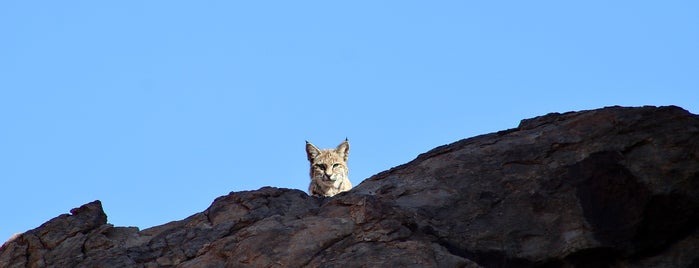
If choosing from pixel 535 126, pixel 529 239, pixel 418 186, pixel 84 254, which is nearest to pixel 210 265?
pixel 84 254

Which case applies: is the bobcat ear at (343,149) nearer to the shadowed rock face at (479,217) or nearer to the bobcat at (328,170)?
the bobcat at (328,170)

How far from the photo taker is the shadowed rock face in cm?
1185

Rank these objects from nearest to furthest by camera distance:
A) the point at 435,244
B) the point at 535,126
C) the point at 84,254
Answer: the point at 435,244, the point at 84,254, the point at 535,126

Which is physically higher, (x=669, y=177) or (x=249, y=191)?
(x=249, y=191)

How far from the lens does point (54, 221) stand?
13.6 metres

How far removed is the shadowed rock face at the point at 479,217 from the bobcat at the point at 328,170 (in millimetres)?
14005

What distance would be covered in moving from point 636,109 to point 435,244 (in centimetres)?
354

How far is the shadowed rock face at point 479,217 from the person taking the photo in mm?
11852

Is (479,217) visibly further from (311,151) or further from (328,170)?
(311,151)

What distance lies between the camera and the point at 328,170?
1115 inches

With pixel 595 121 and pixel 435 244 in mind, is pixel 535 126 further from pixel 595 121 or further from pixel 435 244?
pixel 435 244

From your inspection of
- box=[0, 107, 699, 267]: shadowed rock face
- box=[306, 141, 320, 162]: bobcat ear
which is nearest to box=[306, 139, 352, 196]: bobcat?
box=[306, 141, 320, 162]: bobcat ear

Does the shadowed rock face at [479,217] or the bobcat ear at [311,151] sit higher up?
the bobcat ear at [311,151]

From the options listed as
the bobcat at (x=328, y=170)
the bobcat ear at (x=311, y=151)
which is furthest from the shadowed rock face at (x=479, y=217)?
the bobcat ear at (x=311, y=151)
